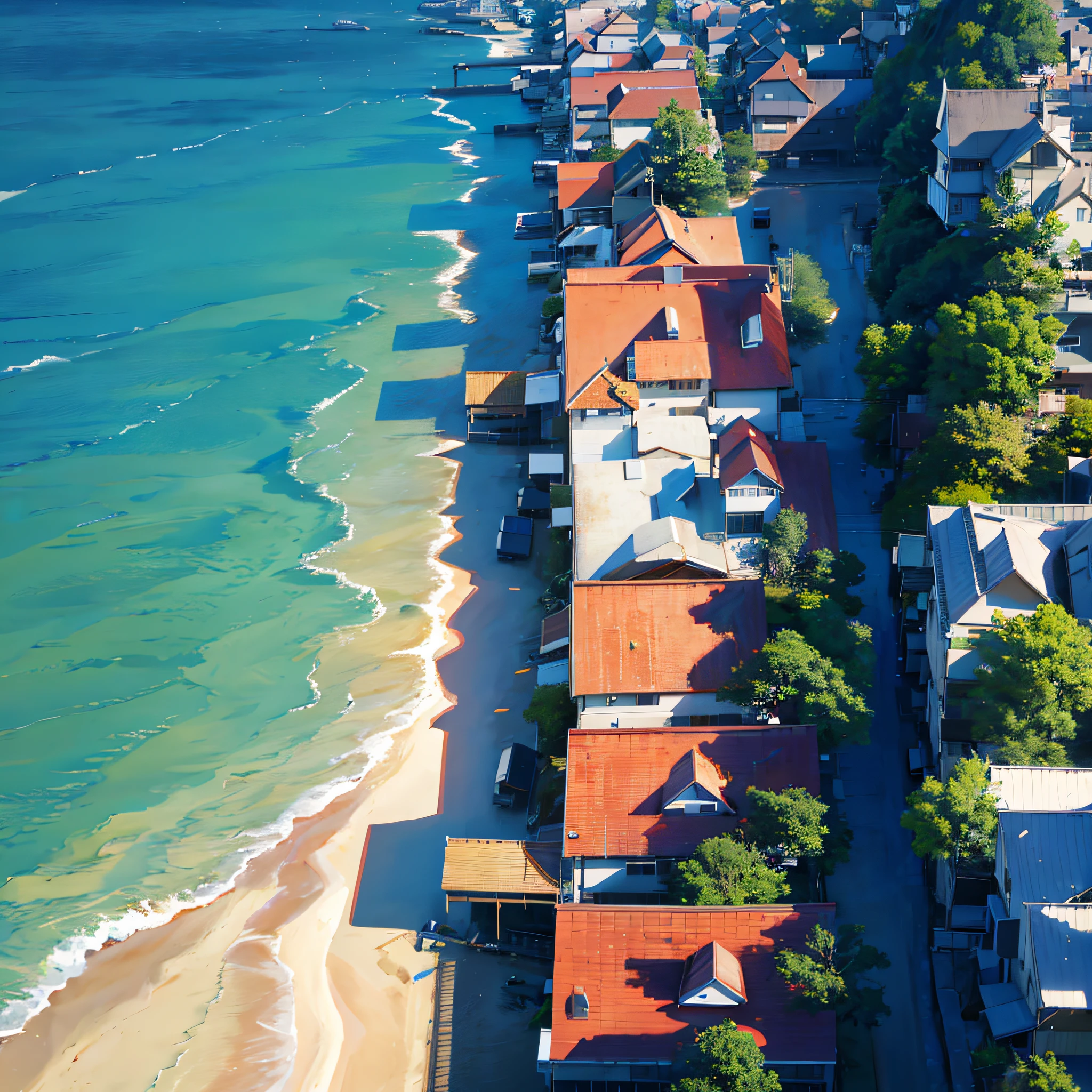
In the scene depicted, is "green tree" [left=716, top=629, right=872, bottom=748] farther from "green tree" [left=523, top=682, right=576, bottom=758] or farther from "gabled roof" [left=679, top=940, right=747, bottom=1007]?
"gabled roof" [left=679, top=940, right=747, bottom=1007]

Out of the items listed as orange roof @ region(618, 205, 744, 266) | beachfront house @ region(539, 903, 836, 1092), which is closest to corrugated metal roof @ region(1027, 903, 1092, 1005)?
beachfront house @ region(539, 903, 836, 1092)

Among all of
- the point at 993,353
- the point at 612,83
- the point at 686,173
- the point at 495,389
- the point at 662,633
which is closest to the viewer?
the point at 662,633

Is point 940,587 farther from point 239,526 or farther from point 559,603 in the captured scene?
point 239,526

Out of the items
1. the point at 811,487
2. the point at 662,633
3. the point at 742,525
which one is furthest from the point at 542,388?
the point at 662,633

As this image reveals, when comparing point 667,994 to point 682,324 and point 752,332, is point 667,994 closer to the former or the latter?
point 752,332

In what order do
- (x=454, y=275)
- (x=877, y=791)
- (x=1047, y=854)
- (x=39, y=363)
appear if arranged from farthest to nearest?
(x=454, y=275), (x=39, y=363), (x=877, y=791), (x=1047, y=854)

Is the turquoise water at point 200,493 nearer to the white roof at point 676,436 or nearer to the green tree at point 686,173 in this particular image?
the white roof at point 676,436

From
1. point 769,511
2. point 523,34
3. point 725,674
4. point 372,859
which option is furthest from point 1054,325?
point 523,34
